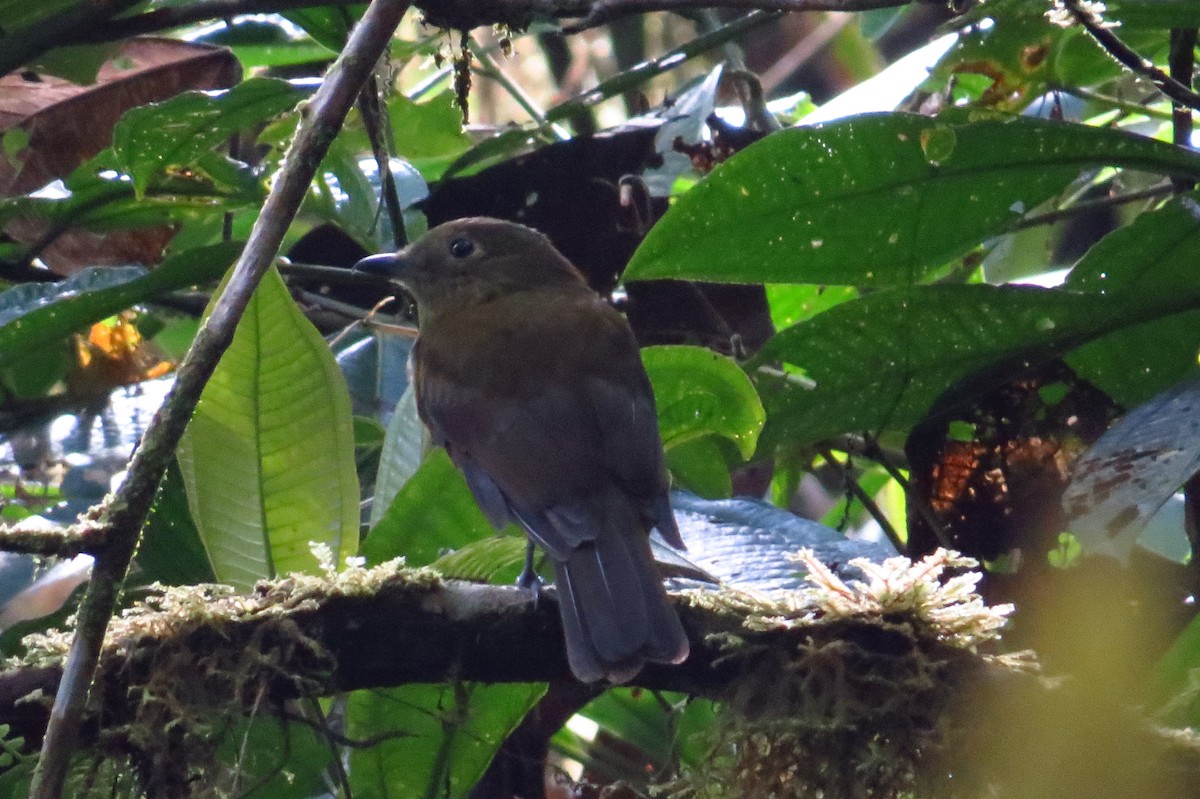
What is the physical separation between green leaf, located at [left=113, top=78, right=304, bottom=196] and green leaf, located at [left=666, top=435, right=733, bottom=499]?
1.13 metres

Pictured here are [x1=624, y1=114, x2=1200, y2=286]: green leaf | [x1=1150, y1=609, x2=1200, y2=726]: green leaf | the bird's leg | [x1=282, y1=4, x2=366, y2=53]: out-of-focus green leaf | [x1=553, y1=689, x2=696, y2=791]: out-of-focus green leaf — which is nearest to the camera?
[x1=1150, y1=609, x2=1200, y2=726]: green leaf

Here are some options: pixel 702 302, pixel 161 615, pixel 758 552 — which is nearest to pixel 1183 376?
pixel 758 552

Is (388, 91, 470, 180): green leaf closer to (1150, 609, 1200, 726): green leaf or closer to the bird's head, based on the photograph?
the bird's head

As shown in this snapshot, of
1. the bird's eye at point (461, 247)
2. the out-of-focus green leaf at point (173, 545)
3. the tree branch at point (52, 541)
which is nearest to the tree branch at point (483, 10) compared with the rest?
the out-of-focus green leaf at point (173, 545)

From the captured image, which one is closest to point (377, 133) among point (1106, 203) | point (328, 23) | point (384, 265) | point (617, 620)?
point (328, 23)

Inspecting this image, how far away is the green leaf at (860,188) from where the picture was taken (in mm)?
2459

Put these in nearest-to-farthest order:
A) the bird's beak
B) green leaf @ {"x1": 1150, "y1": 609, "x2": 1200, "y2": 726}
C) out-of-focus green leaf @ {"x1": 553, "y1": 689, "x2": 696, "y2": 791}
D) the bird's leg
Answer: green leaf @ {"x1": 1150, "y1": 609, "x2": 1200, "y2": 726}
the bird's leg
out-of-focus green leaf @ {"x1": 553, "y1": 689, "x2": 696, "y2": 791}
the bird's beak

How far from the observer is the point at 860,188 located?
2.51 metres

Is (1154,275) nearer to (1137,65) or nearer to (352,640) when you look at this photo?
(1137,65)

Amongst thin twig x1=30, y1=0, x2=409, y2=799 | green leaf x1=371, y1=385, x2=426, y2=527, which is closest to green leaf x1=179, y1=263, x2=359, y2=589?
green leaf x1=371, y1=385, x2=426, y2=527

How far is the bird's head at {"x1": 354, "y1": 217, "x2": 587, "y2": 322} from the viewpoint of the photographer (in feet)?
11.8

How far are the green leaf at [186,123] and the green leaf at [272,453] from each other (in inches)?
28.3

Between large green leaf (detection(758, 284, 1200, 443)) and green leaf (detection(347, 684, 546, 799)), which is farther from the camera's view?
large green leaf (detection(758, 284, 1200, 443))

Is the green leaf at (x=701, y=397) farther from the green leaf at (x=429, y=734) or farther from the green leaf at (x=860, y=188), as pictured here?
the green leaf at (x=429, y=734)
